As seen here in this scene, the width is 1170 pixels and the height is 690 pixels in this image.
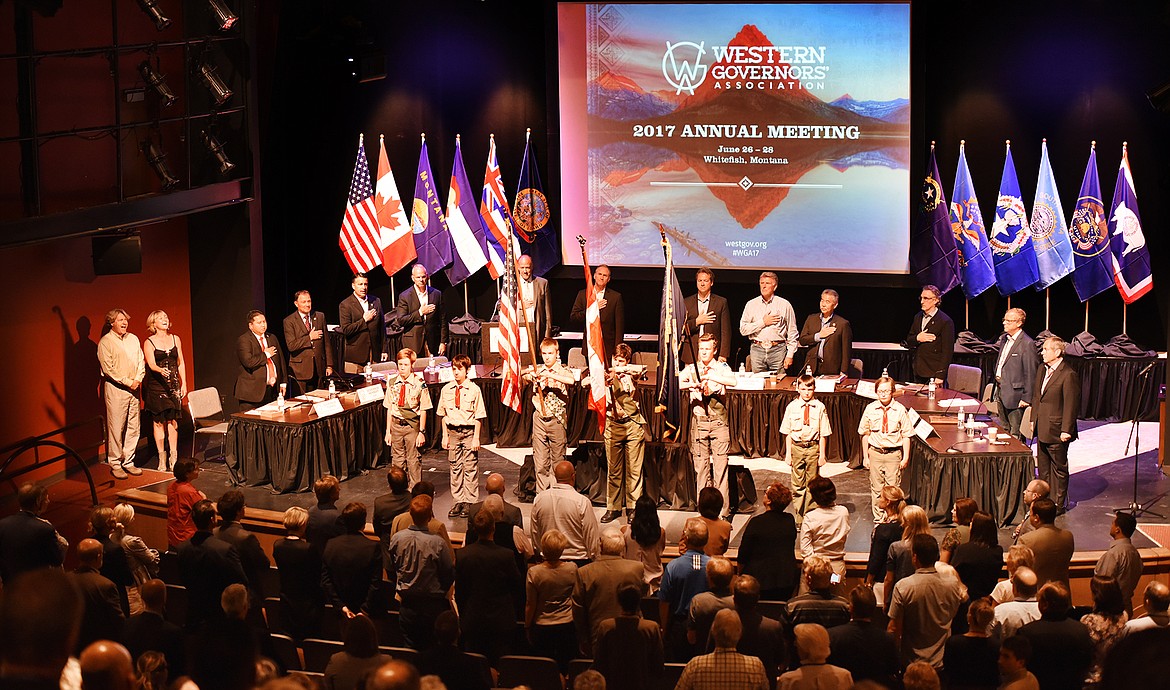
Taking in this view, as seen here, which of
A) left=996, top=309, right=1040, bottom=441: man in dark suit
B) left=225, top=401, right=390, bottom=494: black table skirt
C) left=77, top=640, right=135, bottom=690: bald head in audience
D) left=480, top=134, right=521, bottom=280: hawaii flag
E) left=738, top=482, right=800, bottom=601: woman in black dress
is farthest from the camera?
left=480, top=134, right=521, bottom=280: hawaii flag

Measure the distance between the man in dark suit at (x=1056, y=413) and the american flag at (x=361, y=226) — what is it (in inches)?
330

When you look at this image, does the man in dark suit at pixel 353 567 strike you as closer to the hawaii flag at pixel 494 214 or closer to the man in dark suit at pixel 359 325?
the man in dark suit at pixel 359 325

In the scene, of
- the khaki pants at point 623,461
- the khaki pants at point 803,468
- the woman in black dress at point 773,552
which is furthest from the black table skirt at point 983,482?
the woman in black dress at point 773,552

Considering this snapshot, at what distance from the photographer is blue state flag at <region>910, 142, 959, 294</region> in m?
15.1

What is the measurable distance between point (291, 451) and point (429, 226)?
15.7 ft

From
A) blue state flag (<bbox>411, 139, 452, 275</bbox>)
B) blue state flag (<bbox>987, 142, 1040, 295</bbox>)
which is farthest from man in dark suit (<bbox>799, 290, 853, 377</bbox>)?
blue state flag (<bbox>411, 139, 452, 275</bbox>)

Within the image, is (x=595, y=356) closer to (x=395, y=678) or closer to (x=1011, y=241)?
(x=1011, y=241)

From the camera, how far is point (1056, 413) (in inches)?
435

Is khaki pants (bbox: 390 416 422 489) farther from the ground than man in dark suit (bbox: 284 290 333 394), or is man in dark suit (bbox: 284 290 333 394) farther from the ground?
man in dark suit (bbox: 284 290 333 394)

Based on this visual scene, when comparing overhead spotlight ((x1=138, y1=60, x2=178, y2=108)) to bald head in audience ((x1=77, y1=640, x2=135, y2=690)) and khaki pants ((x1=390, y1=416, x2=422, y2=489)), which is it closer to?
khaki pants ((x1=390, y1=416, x2=422, y2=489))

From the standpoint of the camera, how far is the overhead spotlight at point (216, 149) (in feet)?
45.8

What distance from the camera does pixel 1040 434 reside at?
1117cm

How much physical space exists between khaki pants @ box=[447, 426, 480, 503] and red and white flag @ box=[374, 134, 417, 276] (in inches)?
186

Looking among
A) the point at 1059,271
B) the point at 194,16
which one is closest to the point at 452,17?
the point at 194,16
